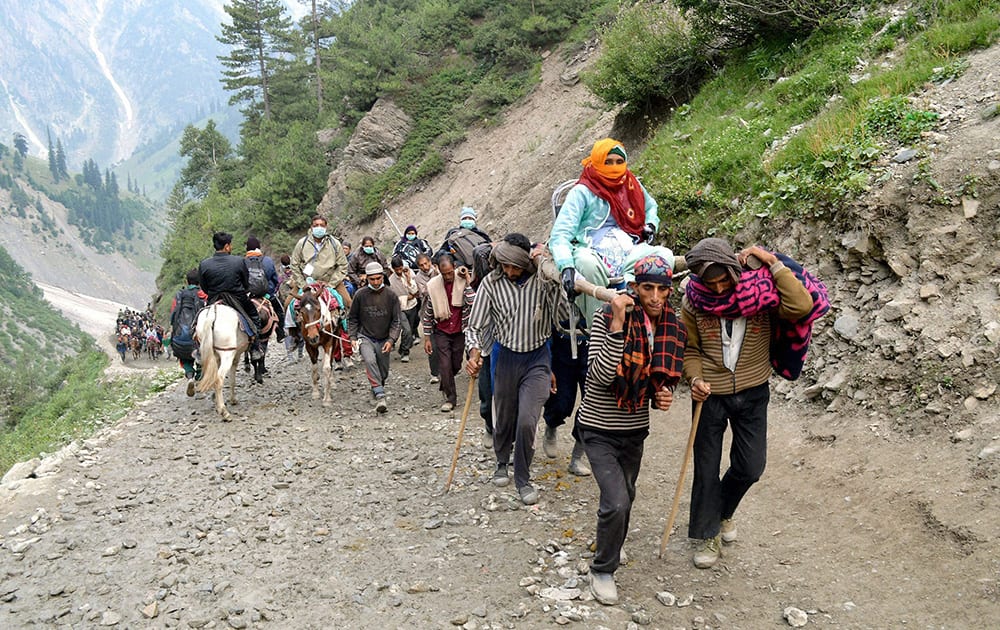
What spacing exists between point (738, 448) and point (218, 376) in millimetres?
7228

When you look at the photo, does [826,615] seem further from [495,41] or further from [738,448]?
[495,41]

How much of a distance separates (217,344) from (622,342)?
703cm

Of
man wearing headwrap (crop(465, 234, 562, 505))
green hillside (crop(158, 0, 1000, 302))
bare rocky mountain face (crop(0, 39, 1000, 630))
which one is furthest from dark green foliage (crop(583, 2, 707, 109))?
man wearing headwrap (crop(465, 234, 562, 505))

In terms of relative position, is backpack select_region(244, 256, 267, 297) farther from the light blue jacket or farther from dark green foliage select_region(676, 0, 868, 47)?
dark green foliage select_region(676, 0, 868, 47)

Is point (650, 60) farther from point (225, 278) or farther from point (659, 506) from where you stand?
point (659, 506)

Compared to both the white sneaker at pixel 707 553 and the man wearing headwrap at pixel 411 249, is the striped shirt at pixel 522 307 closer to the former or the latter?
the white sneaker at pixel 707 553

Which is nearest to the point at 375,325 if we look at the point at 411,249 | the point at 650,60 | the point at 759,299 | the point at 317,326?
the point at 317,326

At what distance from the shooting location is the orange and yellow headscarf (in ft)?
17.2

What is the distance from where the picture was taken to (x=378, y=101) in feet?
90.9

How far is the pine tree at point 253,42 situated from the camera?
4447cm

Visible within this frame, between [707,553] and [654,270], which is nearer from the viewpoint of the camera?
[654,270]

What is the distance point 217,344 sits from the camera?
9.40 meters

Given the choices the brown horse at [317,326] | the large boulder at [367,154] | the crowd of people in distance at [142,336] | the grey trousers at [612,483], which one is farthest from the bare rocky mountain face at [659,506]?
the crowd of people in distance at [142,336]

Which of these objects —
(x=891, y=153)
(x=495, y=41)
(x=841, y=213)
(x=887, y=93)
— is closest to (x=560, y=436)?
(x=841, y=213)
